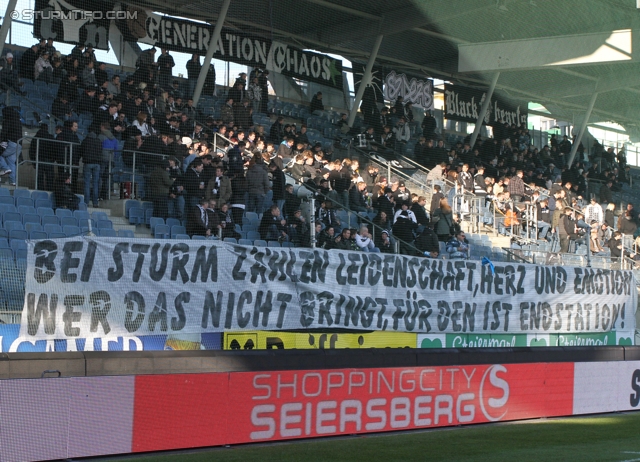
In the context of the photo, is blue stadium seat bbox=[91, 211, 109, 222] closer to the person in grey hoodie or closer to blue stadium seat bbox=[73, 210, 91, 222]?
blue stadium seat bbox=[73, 210, 91, 222]

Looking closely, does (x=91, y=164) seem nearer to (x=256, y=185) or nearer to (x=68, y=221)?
(x=68, y=221)

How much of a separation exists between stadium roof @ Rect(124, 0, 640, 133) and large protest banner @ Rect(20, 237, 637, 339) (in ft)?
25.5

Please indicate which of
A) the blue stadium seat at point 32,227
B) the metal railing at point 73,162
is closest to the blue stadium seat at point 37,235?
the blue stadium seat at point 32,227

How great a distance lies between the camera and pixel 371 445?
31.1 feet

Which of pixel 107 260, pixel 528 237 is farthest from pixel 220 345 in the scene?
pixel 528 237

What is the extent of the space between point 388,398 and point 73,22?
37.1 ft

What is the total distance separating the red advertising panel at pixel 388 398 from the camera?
9.44 metres

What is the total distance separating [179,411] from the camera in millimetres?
8789

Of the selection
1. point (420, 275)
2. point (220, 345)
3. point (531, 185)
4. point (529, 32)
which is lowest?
point (220, 345)

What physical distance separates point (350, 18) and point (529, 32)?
4848mm

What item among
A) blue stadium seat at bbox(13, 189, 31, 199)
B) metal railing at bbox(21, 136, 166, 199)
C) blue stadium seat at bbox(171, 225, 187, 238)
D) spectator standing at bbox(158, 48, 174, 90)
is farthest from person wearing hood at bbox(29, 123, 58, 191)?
spectator standing at bbox(158, 48, 174, 90)

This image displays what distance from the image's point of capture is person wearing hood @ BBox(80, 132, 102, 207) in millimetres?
14617

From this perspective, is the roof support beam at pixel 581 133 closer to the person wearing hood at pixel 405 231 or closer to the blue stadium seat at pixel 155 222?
the person wearing hood at pixel 405 231

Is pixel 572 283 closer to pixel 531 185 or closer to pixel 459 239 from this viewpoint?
pixel 459 239
